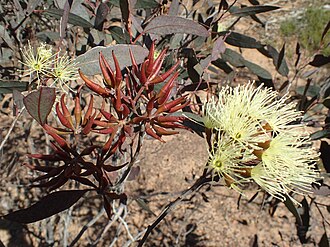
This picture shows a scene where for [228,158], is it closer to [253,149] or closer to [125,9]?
[253,149]

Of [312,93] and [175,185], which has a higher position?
[312,93]

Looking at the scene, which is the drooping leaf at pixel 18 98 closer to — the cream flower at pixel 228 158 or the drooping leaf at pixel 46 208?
the drooping leaf at pixel 46 208

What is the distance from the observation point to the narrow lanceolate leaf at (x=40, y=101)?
2.23ft

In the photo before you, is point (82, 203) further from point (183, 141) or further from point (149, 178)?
point (183, 141)

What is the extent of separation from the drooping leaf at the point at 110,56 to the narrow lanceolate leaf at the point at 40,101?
218 mm

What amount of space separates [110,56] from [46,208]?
0.31 m

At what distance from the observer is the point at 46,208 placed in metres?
0.82

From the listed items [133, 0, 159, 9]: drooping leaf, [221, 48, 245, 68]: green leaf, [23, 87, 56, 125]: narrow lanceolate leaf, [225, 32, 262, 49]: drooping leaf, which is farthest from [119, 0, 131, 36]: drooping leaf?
[221, 48, 245, 68]: green leaf

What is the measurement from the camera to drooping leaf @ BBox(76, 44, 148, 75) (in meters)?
0.88

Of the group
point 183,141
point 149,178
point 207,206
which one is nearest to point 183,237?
point 207,206

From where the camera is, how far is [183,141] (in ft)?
9.21

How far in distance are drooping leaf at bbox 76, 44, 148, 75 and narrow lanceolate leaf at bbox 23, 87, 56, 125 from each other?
0.22 meters

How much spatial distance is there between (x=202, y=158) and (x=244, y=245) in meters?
0.65

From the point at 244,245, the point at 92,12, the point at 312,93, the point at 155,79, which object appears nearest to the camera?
the point at 155,79
